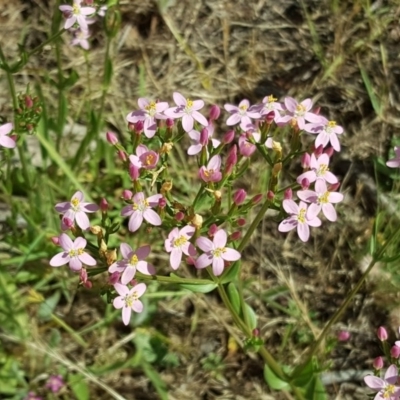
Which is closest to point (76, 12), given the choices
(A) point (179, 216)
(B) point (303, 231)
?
(A) point (179, 216)

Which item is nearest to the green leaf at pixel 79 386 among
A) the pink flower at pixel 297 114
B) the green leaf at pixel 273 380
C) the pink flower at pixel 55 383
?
the pink flower at pixel 55 383

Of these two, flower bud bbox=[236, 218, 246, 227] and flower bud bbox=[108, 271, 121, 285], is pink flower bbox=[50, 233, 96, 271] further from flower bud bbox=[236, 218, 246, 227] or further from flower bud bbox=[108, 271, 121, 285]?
flower bud bbox=[236, 218, 246, 227]

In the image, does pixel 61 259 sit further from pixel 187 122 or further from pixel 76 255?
pixel 187 122

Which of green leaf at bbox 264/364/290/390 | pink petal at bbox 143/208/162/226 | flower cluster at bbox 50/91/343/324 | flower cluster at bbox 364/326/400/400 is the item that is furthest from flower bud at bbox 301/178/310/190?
green leaf at bbox 264/364/290/390

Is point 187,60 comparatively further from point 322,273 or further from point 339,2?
point 322,273

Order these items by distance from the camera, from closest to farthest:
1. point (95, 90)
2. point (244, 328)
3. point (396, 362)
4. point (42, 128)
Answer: point (396, 362) < point (244, 328) < point (42, 128) < point (95, 90)

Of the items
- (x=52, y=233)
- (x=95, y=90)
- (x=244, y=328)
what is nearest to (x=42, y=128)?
(x=52, y=233)
